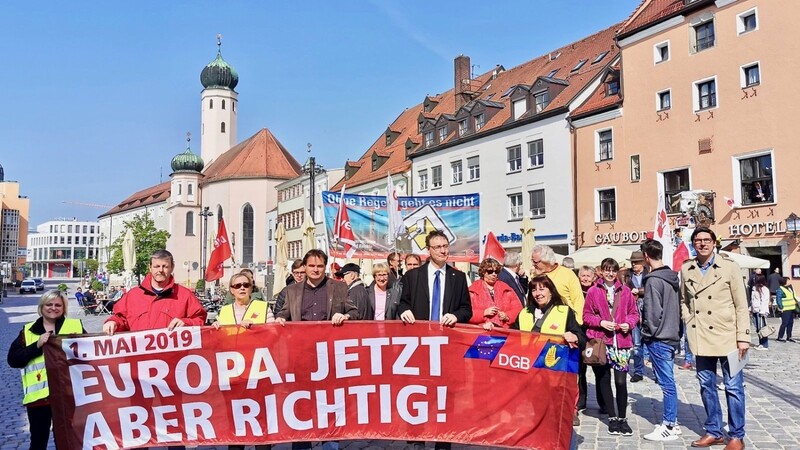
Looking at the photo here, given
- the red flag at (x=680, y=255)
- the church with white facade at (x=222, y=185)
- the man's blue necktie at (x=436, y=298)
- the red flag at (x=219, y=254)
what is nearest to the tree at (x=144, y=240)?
the church with white facade at (x=222, y=185)

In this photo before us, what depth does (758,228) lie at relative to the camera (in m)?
24.1

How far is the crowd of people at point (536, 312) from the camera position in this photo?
5.50 metres

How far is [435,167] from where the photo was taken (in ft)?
139

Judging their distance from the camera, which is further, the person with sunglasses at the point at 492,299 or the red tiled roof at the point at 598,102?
the red tiled roof at the point at 598,102

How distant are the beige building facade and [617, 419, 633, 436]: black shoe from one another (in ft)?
49.7

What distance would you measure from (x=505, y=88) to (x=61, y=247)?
163558 mm

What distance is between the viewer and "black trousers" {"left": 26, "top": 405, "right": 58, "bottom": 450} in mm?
5312

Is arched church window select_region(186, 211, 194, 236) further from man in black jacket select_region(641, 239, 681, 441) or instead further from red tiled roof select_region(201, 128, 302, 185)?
man in black jacket select_region(641, 239, 681, 441)

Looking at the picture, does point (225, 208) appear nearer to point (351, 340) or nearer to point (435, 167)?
point (435, 167)

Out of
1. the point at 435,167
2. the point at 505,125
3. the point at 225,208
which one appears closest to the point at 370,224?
the point at 505,125

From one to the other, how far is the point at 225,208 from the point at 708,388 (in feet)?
243

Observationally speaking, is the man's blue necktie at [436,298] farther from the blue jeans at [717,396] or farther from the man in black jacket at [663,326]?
the blue jeans at [717,396]

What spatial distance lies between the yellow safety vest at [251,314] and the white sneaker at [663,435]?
408 centimetres

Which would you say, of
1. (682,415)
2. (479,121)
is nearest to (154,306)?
(682,415)
